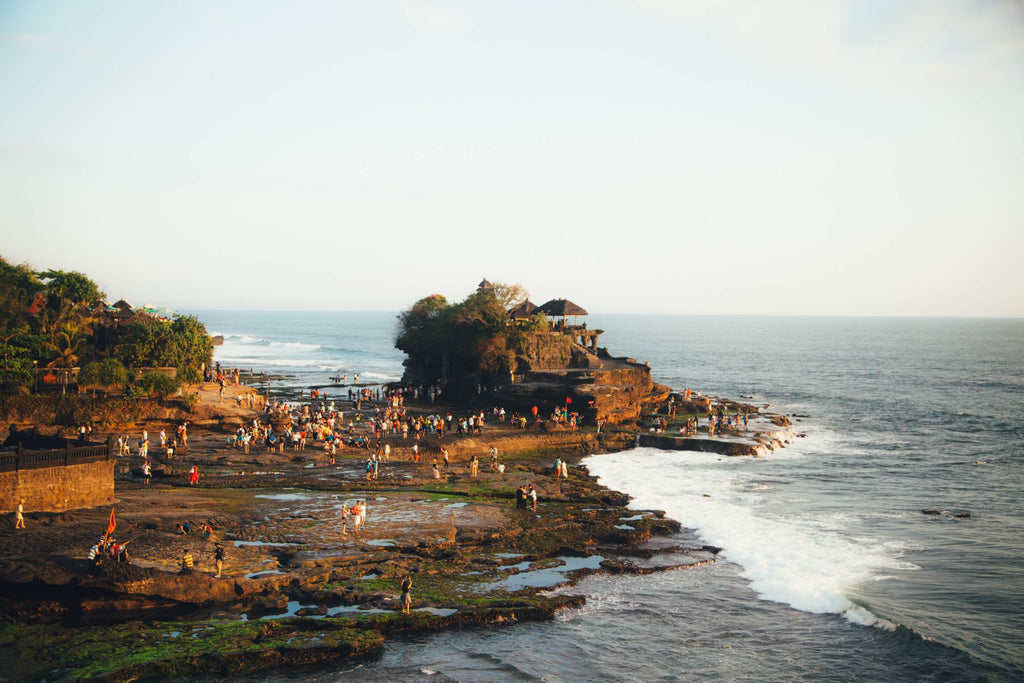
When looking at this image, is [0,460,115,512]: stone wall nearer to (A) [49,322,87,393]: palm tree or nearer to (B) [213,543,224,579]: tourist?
(B) [213,543,224,579]: tourist

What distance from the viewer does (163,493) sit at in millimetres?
28969

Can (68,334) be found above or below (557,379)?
above

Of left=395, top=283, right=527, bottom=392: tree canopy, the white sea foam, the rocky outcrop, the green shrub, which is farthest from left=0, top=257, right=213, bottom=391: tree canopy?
the white sea foam

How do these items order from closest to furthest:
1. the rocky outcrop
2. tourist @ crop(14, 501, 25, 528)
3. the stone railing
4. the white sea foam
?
tourist @ crop(14, 501, 25, 528) → the white sea foam → the stone railing → the rocky outcrop

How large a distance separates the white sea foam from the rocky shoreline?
5.47 ft

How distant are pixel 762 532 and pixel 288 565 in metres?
17.7

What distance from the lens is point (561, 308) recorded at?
211 feet

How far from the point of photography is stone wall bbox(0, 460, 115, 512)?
23.3m

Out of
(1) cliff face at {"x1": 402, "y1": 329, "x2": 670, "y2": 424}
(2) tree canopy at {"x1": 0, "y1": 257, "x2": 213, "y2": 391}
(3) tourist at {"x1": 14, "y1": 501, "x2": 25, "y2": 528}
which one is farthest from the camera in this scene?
(1) cliff face at {"x1": 402, "y1": 329, "x2": 670, "y2": 424}

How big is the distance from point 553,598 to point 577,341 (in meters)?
44.6

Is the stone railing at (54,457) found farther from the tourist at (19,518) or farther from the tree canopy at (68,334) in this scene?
the tree canopy at (68,334)

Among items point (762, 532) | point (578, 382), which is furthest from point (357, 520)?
point (578, 382)

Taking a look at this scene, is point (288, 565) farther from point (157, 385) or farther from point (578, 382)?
point (578, 382)

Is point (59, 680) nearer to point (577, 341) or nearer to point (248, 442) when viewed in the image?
point (248, 442)
